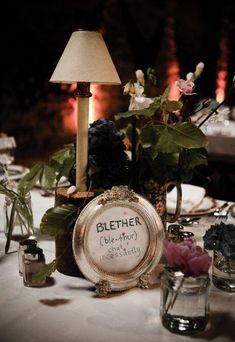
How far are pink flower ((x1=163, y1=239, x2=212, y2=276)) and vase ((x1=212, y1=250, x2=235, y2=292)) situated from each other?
0.18 meters

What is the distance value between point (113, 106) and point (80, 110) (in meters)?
4.79

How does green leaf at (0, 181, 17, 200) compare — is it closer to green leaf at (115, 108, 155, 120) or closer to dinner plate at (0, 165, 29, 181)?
green leaf at (115, 108, 155, 120)

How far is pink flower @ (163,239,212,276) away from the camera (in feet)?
2.50

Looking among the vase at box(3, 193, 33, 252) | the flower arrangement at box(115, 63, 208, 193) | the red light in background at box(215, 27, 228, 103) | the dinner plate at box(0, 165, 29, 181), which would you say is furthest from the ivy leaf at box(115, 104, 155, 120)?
the red light in background at box(215, 27, 228, 103)

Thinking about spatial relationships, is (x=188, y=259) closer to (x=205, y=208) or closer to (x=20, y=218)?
(x=20, y=218)

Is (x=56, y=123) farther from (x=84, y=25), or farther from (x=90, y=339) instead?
(x=90, y=339)

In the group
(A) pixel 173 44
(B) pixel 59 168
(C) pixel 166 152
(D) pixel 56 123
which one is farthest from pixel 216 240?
(A) pixel 173 44

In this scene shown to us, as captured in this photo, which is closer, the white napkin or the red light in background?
the white napkin

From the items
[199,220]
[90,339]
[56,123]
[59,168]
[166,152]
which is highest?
[166,152]

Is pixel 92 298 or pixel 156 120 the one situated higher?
pixel 156 120

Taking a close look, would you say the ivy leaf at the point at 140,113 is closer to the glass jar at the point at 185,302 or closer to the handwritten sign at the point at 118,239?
the handwritten sign at the point at 118,239

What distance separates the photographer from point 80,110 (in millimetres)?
1013

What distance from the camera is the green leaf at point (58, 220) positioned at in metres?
0.96

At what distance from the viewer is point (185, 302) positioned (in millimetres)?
774
